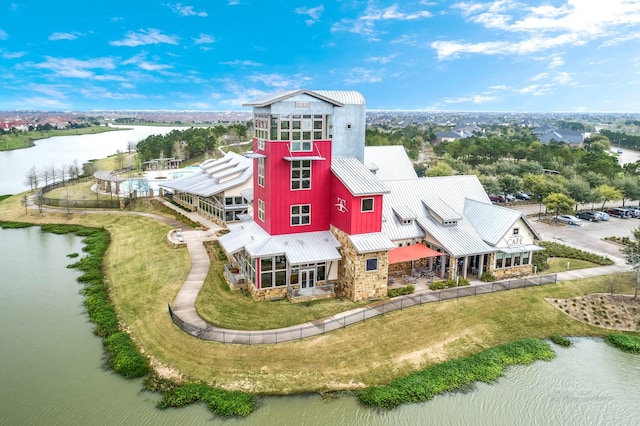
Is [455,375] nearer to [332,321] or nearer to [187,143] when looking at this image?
[332,321]

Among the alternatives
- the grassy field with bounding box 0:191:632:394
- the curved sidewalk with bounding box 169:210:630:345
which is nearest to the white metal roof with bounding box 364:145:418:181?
the curved sidewalk with bounding box 169:210:630:345

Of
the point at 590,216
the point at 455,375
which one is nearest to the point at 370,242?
the point at 455,375

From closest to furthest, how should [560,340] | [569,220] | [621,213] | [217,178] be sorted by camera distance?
[560,340] → [217,178] → [569,220] → [621,213]

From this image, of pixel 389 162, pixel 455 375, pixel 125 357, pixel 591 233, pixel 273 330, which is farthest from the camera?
pixel 389 162

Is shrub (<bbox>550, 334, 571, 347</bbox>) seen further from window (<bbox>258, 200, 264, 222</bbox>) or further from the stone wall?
window (<bbox>258, 200, 264, 222</bbox>)

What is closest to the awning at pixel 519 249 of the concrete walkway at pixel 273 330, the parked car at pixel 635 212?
the concrete walkway at pixel 273 330

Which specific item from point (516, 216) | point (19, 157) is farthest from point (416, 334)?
point (19, 157)
